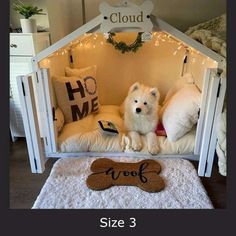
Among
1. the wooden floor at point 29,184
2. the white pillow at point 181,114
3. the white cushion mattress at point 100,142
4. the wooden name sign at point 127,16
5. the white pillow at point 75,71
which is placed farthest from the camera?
the white pillow at point 75,71

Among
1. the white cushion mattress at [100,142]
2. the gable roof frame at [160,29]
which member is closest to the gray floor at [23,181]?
the white cushion mattress at [100,142]

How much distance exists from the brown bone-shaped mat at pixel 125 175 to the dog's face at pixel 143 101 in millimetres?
363

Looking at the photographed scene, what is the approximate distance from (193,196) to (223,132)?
0.44 metres

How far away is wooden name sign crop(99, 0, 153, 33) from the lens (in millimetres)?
1255

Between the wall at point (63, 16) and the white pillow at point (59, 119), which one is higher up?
the wall at point (63, 16)

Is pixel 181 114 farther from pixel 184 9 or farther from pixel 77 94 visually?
pixel 184 9

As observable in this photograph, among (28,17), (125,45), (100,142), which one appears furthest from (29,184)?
(125,45)

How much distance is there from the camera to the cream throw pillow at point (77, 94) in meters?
1.77

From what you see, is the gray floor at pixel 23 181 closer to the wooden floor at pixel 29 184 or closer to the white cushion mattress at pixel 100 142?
the wooden floor at pixel 29 184

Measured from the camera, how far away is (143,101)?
1664mm

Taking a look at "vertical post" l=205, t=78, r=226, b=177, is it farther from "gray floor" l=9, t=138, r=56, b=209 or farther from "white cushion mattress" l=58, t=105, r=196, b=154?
"gray floor" l=9, t=138, r=56, b=209

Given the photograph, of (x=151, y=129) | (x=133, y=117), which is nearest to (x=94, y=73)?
(x=133, y=117)

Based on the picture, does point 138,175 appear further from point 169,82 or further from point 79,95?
point 169,82

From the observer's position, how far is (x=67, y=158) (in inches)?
67.8
